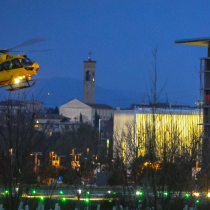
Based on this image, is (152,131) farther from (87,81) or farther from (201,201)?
(87,81)

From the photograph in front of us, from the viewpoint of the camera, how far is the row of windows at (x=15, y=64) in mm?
19734

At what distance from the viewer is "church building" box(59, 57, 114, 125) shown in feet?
472

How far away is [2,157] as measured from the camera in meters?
11.7

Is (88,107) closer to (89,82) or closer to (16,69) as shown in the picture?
(89,82)

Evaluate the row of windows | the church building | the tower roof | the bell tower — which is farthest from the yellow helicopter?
the bell tower

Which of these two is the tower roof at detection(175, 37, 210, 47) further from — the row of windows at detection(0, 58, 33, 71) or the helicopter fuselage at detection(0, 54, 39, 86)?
the row of windows at detection(0, 58, 33, 71)

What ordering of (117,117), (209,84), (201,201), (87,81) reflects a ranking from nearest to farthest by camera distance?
(201,201)
(209,84)
(117,117)
(87,81)

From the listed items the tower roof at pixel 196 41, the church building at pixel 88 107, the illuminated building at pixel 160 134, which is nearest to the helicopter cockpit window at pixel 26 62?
the illuminated building at pixel 160 134

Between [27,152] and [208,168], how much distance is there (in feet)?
21.8

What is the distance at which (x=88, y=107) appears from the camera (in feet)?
476

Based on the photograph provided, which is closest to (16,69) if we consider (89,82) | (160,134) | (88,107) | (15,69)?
(15,69)

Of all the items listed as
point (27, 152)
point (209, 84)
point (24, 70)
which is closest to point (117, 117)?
point (209, 84)

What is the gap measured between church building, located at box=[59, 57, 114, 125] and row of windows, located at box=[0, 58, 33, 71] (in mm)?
110422

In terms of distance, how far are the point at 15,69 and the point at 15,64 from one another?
0.75 feet
